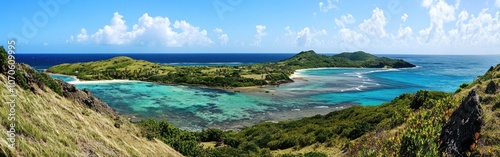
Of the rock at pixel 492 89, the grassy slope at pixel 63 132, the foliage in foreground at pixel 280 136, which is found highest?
the rock at pixel 492 89

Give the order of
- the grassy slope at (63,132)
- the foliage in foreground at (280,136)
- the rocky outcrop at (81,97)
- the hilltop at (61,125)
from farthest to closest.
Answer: the foliage in foreground at (280,136) < the rocky outcrop at (81,97) < the hilltop at (61,125) < the grassy slope at (63,132)

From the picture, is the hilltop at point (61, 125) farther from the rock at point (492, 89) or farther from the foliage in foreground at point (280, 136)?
the rock at point (492, 89)

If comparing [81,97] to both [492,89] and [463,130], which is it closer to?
[463,130]

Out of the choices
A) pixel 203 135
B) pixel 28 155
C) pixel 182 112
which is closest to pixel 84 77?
pixel 182 112

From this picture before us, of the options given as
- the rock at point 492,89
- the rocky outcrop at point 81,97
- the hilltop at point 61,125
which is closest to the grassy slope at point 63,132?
the hilltop at point 61,125

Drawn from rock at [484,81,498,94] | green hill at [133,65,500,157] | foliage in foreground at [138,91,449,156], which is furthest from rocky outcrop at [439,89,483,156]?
rock at [484,81,498,94]

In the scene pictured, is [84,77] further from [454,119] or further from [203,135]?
[454,119]

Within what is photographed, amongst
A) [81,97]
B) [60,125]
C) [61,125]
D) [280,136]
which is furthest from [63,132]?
[280,136]
